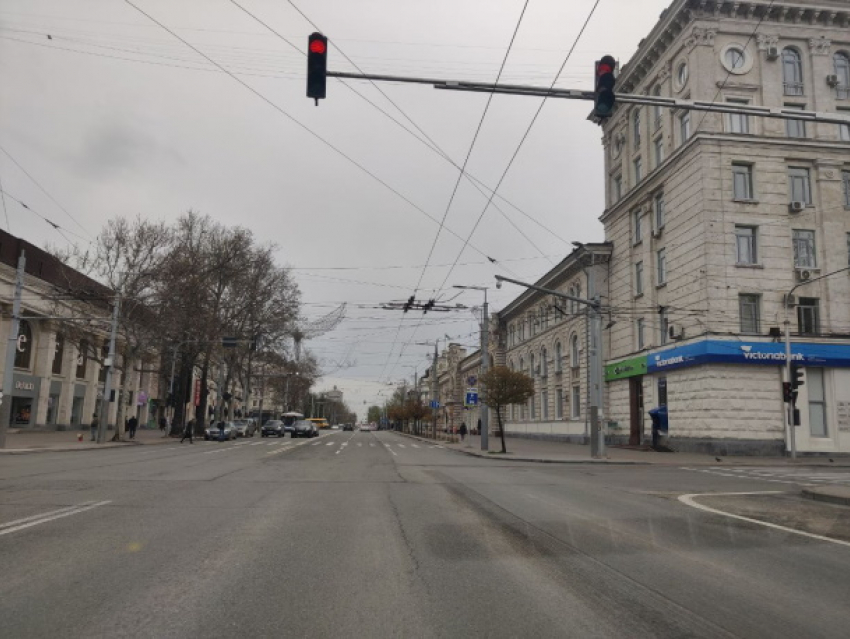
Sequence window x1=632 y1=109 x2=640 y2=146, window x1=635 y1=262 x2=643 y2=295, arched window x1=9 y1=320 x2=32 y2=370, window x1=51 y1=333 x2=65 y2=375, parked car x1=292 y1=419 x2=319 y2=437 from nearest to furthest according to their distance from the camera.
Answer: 1. window x1=635 y1=262 x2=643 y2=295
2. window x1=632 y1=109 x2=640 y2=146
3. arched window x1=9 y1=320 x2=32 y2=370
4. window x1=51 y1=333 x2=65 y2=375
5. parked car x1=292 y1=419 x2=319 y2=437

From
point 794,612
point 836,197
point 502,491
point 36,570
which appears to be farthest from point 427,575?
point 836,197

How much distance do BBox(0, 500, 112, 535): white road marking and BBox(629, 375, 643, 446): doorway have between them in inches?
1275

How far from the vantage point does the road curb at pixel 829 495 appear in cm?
1320

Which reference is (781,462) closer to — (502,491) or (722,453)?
(722,453)

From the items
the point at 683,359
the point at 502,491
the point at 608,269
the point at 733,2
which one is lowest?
the point at 502,491

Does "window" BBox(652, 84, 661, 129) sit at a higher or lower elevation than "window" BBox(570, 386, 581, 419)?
higher

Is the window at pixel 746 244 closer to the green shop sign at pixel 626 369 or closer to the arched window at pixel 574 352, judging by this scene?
the green shop sign at pixel 626 369

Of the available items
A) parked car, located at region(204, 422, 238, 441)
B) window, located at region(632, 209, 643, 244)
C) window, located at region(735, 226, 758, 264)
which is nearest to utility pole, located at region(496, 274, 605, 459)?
window, located at region(735, 226, 758, 264)

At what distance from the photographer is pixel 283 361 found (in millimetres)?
52594

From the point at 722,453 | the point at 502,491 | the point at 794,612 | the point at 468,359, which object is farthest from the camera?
the point at 468,359

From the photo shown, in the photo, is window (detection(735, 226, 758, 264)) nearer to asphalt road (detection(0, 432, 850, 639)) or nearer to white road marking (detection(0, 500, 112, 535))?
asphalt road (detection(0, 432, 850, 639))

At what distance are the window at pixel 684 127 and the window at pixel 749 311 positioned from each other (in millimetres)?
8336

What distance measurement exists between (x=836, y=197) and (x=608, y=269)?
45.0ft

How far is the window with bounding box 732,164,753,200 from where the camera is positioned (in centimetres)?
3250
